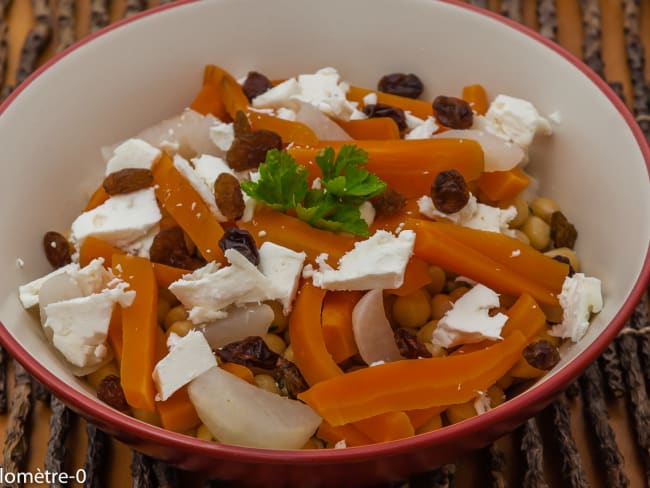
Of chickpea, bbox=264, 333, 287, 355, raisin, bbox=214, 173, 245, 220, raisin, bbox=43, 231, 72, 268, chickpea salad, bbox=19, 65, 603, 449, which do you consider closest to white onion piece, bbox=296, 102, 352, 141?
chickpea salad, bbox=19, 65, 603, 449

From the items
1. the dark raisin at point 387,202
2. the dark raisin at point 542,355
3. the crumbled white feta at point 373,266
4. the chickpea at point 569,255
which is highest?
the dark raisin at point 387,202

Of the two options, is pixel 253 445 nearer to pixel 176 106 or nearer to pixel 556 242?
pixel 556 242

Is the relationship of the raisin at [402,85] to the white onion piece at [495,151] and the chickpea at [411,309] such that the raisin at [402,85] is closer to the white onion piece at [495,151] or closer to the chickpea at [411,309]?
the white onion piece at [495,151]

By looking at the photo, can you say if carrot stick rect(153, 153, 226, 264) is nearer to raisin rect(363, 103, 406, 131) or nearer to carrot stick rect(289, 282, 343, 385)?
carrot stick rect(289, 282, 343, 385)

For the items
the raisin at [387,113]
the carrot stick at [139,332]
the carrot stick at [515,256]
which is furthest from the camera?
the raisin at [387,113]

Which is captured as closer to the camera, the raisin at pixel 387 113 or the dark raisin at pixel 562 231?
the dark raisin at pixel 562 231

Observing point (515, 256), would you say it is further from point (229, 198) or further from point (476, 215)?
point (229, 198)

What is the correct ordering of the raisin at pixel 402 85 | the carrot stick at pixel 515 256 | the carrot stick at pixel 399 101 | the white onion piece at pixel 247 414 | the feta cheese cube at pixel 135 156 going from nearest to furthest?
the white onion piece at pixel 247 414 < the carrot stick at pixel 515 256 < the feta cheese cube at pixel 135 156 < the carrot stick at pixel 399 101 < the raisin at pixel 402 85

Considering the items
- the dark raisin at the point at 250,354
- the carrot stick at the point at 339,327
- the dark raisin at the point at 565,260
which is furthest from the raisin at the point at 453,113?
the dark raisin at the point at 250,354
